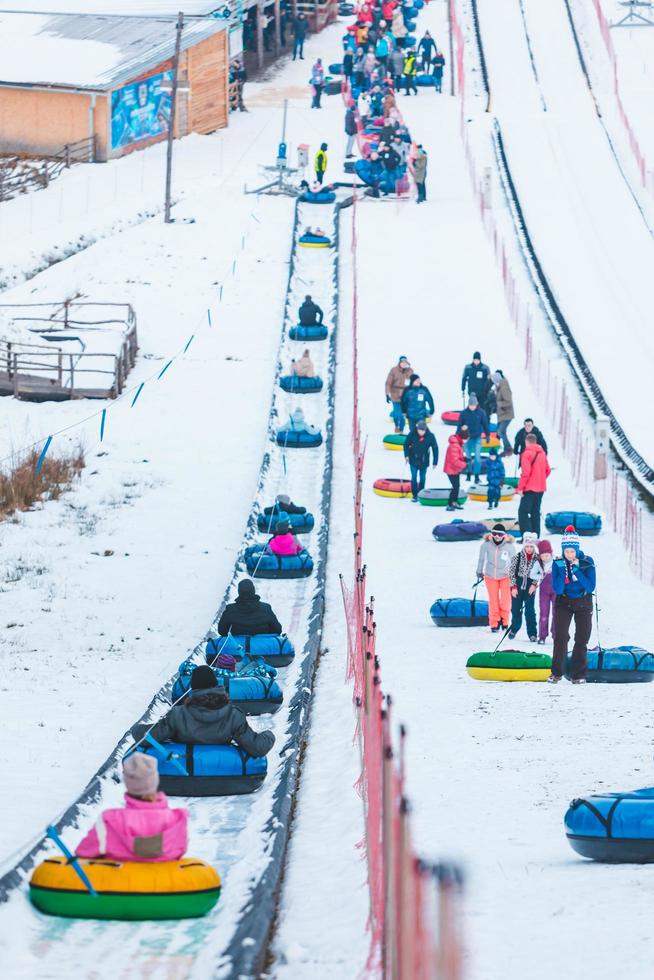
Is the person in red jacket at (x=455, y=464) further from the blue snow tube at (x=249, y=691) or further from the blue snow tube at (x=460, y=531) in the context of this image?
the blue snow tube at (x=249, y=691)

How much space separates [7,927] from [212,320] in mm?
27550

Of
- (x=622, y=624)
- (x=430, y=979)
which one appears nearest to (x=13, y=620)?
(x=622, y=624)

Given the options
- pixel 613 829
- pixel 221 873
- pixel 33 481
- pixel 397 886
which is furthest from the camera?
pixel 33 481

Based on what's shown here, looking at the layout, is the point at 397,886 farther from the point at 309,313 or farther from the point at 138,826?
the point at 309,313

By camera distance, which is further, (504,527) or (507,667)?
(504,527)

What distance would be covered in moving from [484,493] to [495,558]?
692 cm

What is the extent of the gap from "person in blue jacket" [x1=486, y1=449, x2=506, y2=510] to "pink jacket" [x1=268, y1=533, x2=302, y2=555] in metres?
3.65

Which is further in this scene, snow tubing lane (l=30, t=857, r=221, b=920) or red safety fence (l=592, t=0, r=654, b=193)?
red safety fence (l=592, t=0, r=654, b=193)

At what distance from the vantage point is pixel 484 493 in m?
23.7

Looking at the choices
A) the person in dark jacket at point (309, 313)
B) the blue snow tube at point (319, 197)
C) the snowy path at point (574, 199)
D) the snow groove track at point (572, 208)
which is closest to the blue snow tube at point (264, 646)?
the snow groove track at point (572, 208)

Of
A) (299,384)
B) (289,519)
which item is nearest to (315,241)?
(299,384)

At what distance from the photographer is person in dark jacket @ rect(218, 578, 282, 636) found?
52.5ft

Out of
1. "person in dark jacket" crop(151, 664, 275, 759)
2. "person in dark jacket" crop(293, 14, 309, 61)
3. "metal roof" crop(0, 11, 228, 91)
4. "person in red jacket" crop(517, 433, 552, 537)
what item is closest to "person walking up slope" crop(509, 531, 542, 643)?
"person in red jacket" crop(517, 433, 552, 537)

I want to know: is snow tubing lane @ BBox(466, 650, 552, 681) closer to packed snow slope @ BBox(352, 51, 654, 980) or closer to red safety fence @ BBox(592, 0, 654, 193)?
packed snow slope @ BBox(352, 51, 654, 980)
